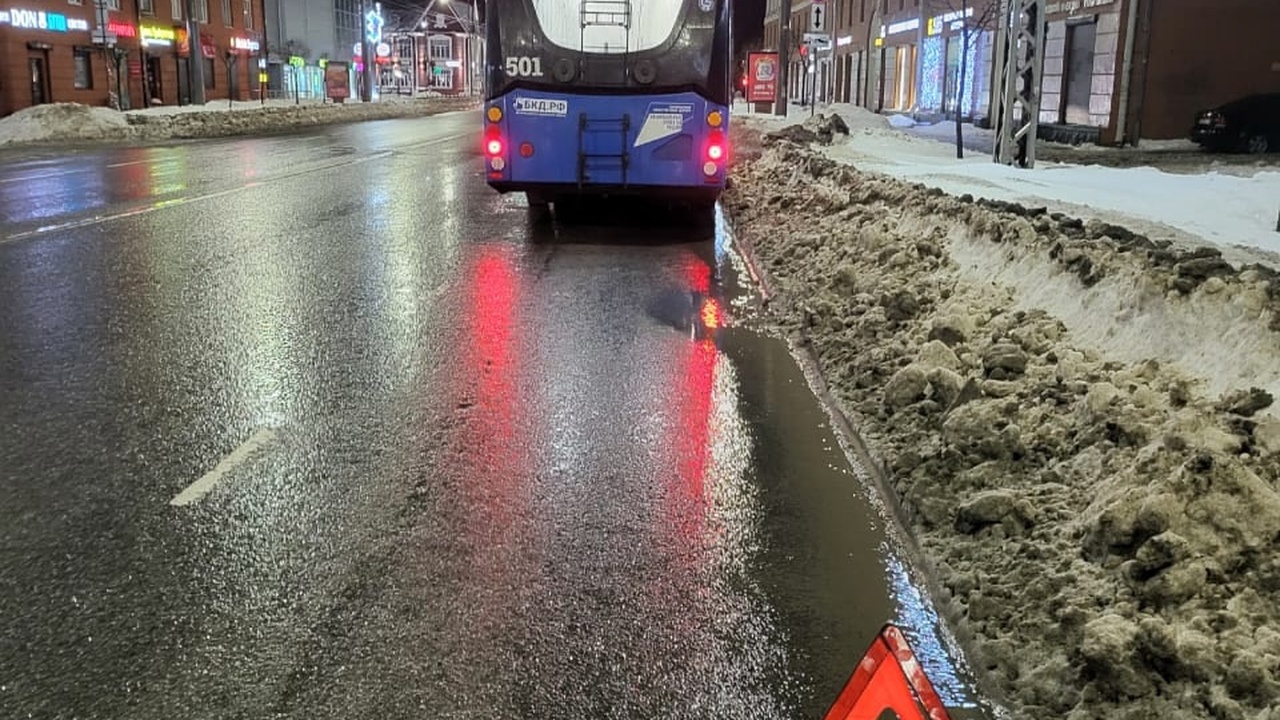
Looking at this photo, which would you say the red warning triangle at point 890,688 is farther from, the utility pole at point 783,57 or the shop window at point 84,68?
the shop window at point 84,68

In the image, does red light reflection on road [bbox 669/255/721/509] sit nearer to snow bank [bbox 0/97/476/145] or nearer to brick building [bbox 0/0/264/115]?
snow bank [bbox 0/97/476/145]

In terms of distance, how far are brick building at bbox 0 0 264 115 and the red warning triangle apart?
43.5 m

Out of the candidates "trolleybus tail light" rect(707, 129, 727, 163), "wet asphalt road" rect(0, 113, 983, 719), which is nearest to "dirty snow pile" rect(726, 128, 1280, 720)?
"wet asphalt road" rect(0, 113, 983, 719)

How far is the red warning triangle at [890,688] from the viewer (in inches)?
82.7

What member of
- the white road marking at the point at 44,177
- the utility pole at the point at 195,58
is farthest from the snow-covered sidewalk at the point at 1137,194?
the utility pole at the point at 195,58

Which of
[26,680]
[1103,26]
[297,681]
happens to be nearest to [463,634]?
[297,681]

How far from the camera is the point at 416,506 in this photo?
15.8ft

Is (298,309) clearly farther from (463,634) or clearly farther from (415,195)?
(415,195)

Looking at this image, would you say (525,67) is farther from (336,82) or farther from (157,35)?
(336,82)

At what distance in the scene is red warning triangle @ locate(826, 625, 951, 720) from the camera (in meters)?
2.10

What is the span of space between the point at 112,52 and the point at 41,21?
4370 millimetres

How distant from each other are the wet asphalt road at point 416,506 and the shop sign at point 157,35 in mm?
42198

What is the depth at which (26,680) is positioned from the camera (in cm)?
337

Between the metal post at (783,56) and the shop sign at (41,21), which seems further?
the shop sign at (41,21)
